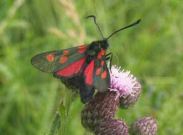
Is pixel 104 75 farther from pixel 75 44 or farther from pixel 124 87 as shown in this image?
pixel 75 44

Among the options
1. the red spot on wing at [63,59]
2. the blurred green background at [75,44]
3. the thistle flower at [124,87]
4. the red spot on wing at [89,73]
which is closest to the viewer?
the red spot on wing at [89,73]

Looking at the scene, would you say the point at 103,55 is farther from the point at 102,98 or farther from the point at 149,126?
the point at 149,126

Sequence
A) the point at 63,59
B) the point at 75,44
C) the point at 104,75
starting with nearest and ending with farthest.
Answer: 1. the point at 104,75
2. the point at 63,59
3. the point at 75,44

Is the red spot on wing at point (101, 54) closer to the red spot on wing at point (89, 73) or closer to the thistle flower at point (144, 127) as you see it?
the red spot on wing at point (89, 73)

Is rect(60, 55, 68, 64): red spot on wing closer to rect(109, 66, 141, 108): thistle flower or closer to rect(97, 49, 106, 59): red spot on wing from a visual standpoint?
rect(97, 49, 106, 59): red spot on wing

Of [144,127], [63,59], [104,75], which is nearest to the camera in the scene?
[104,75]

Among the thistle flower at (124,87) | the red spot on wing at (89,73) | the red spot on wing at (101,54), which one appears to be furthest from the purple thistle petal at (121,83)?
the red spot on wing at (89,73)

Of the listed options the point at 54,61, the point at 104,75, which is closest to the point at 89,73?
the point at 104,75

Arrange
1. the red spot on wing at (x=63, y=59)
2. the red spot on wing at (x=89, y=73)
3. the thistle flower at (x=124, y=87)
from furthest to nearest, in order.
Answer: the thistle flower at (x=124, y=87), the red spot on wing at (x=63, y=59), the red spot on wing at (x=89, y=73)
